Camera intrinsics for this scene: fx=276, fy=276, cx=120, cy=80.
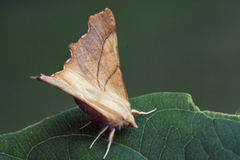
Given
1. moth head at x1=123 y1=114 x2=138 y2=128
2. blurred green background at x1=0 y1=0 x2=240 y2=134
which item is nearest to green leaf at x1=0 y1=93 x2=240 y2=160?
moth head at x1=123 y1=114 x2=138 y2=128

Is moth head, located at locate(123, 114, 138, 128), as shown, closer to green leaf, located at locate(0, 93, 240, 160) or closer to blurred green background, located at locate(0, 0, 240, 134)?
green leaf, located at locate(0, 93, 240, 160)

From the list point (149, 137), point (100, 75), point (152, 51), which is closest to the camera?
point (149, 137)

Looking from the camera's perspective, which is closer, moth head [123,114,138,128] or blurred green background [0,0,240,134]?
moth head [123,114,138,128]

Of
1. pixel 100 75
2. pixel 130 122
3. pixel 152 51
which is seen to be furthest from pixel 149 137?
pixel 152 51

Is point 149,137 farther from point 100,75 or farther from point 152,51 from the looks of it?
point 152,51

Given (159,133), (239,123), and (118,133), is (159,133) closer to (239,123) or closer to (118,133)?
(118,133)

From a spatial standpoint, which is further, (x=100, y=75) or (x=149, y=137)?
(x=100, y=75)

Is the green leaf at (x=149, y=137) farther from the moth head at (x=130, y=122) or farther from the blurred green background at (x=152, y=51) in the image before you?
the blurred green background at (x=152, y=51)
